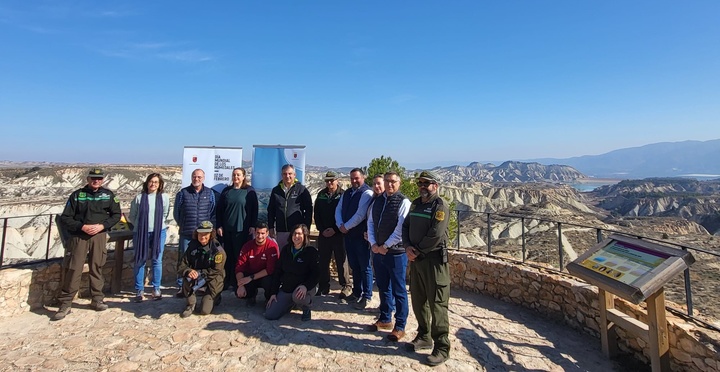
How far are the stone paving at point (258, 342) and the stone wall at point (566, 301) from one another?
0.30 meters

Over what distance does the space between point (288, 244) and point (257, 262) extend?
0.65m

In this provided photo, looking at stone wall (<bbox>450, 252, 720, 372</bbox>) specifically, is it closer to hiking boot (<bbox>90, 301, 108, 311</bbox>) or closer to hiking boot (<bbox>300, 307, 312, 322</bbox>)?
hiking boot (<bbox>300, 307, 312, 322</bbox>)

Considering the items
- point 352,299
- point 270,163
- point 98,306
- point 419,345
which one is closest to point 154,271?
point 98,306

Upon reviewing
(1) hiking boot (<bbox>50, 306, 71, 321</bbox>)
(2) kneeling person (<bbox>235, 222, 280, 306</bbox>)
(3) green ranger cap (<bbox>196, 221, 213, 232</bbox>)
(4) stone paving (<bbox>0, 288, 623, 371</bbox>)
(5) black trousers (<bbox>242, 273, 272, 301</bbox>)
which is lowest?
(4) stone paving (<bbox>0, 288, 623, 371</bbox>)

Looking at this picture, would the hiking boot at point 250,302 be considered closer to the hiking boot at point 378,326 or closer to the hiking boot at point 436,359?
the hiking boot at point 378,326

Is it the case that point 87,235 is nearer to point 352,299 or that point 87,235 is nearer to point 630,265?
point 352,299

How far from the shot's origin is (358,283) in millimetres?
5473

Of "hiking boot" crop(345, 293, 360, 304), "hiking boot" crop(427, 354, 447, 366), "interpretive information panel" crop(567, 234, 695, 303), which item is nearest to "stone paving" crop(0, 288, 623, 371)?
"hiking boot" crop(427, 354, 447, 366)

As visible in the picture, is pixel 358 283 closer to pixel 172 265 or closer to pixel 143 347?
pixel 143 347

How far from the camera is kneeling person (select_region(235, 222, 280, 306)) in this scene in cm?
513

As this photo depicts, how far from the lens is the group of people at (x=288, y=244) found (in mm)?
3961

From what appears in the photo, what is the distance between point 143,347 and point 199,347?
2.18 feet

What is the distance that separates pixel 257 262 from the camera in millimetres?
5207

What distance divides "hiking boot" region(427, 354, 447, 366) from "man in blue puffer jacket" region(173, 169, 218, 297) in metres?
4.07
